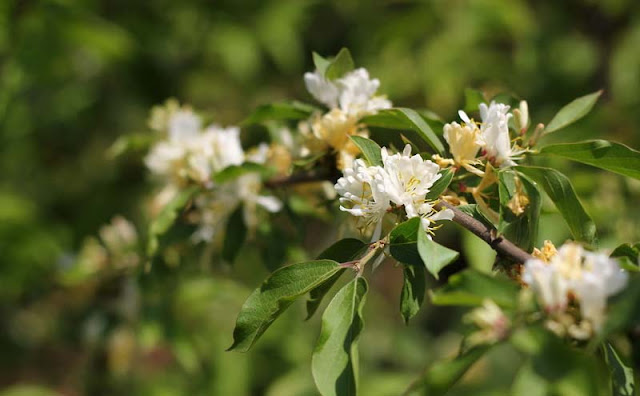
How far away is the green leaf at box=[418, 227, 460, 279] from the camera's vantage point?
60 centimetres

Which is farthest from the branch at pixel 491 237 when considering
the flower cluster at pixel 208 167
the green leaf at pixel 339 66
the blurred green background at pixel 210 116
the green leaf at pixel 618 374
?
the blurred green background at pixel 210 116

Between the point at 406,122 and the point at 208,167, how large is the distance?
38 cm

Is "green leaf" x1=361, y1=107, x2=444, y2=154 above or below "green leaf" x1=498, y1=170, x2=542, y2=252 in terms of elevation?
above

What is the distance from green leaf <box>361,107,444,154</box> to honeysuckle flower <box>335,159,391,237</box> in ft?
0.28

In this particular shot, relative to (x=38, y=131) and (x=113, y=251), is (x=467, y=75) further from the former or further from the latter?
(x=38, y=131)

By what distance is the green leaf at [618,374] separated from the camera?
0.65 m

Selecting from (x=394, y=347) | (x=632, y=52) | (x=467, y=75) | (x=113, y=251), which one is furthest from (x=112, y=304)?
(x=632, y=52)

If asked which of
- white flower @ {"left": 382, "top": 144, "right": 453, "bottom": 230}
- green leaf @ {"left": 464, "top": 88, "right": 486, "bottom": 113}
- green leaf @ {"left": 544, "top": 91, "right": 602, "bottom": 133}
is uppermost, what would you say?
white flower @ {"left": 382, "top": 144, "right": 453, "bottom": 230}

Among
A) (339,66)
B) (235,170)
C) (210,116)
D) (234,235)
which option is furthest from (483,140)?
(210,116)

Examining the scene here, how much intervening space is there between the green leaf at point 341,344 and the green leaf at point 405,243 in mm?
46

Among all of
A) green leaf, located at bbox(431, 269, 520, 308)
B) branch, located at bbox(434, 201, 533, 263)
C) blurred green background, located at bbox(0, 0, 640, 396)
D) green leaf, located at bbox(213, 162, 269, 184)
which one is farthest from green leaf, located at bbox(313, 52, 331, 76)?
blurred green background, located at bbox(0, 0, 640, 396)

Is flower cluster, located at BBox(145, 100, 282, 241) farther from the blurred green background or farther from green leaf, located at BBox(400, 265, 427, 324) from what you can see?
green leaf, located at BBox(400, 265, 427, 324)

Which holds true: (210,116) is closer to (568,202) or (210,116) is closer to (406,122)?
(406,122)

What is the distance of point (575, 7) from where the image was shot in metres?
→ 2.71
